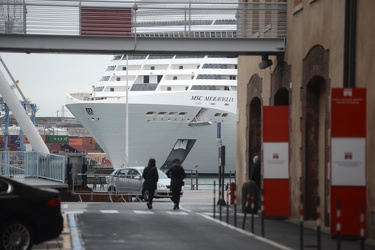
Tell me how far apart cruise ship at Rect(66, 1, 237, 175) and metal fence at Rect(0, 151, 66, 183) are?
127ft

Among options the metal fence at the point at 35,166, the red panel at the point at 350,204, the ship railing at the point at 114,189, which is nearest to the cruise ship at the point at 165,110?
the ship railing at the point at 114,189

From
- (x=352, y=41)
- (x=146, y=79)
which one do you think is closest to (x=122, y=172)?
(x=352, y=41)

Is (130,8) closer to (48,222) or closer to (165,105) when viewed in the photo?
(48,222)

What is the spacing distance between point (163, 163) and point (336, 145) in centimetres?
6507

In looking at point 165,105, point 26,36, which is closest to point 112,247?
point 26,36

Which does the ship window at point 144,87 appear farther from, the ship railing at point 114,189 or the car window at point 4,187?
the car window at point 4,187

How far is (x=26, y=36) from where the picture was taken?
92.1ft

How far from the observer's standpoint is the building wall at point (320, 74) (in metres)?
19.9

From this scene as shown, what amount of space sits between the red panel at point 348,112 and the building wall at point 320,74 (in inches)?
57.5

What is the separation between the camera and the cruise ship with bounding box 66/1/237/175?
79625mm

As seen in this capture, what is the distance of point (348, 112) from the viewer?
1828cm

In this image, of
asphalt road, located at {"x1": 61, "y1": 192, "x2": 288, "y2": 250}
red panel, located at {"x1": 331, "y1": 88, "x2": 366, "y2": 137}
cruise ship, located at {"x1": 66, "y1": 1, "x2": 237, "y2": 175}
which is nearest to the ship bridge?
asphalt road, located at {"x1": 61, "y1": 192, "x2": 288, "y2": 250}

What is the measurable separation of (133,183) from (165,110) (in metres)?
37.3

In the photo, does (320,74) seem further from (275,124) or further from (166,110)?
(166,110)
